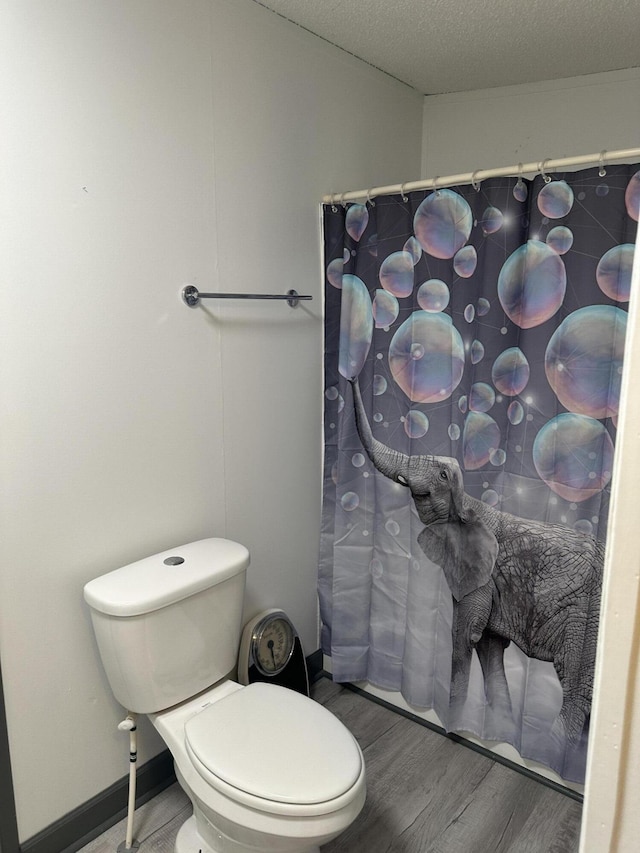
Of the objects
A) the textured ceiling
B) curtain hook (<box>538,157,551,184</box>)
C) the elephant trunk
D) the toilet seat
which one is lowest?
the toilet seat

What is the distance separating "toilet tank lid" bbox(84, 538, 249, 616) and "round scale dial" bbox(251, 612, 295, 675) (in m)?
0.40

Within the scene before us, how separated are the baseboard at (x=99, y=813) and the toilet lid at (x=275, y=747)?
1.34ft

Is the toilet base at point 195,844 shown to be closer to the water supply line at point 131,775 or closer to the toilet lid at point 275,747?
the water supply line at point 131,775

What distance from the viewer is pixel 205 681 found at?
5.62ft

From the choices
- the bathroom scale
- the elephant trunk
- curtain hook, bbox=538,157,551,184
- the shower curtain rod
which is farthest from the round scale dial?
curtain hook, bbox=538,157,551,184

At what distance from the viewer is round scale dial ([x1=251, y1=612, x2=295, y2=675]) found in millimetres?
2018

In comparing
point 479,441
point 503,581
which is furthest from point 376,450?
point 503,581

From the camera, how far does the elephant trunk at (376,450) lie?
80.0 inches

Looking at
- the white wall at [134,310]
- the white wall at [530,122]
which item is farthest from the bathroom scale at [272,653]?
the white wall at [530,122]

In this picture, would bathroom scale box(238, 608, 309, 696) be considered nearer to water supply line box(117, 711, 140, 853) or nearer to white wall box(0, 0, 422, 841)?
white wall box(0, 0, 422, 841)

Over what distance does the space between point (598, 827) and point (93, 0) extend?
5.77 feet

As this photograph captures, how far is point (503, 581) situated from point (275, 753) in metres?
0.82

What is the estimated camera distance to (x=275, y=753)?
1422mm

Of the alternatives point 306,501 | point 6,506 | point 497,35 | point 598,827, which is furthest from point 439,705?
point 497,35
